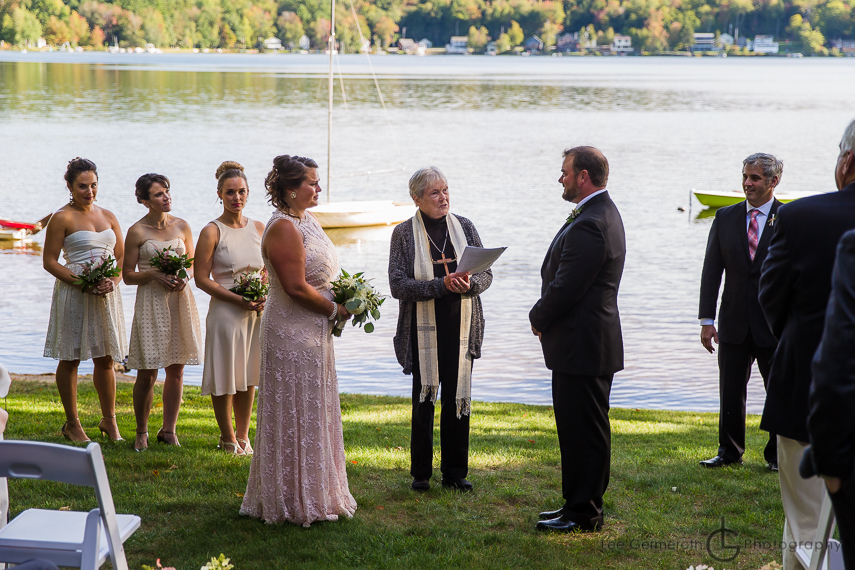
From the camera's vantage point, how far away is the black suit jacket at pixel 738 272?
248 inches

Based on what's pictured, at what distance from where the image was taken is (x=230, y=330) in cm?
655

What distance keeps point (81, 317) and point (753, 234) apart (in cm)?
527

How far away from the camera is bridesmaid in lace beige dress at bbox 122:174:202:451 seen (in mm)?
6734

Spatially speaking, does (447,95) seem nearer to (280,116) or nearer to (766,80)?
(280,116)

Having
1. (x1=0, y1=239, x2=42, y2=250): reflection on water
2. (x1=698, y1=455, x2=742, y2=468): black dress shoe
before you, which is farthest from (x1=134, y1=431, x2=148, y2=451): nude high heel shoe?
(x1=0, y1=239, x2=42, y2=250): reflection on water

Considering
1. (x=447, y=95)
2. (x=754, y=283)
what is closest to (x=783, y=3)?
(x=447, y=95)

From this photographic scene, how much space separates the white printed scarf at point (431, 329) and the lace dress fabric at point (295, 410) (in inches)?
31.1

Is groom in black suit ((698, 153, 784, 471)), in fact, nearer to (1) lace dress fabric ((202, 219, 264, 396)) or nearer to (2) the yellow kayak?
(1) lace dress fabric ((202, 219, 264, 396))

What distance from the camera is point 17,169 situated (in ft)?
123

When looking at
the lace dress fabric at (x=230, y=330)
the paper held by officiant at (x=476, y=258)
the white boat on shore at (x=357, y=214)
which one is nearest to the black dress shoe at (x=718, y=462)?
the paper held by officiant at (x=476, y=258)

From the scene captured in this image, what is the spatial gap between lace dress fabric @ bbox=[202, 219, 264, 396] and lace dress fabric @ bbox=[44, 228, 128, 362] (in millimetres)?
911

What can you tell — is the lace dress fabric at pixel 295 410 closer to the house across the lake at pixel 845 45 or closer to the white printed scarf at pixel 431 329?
the white printed scarf at pixel 431 329

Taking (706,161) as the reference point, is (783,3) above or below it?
above

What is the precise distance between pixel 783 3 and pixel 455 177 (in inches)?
6784
